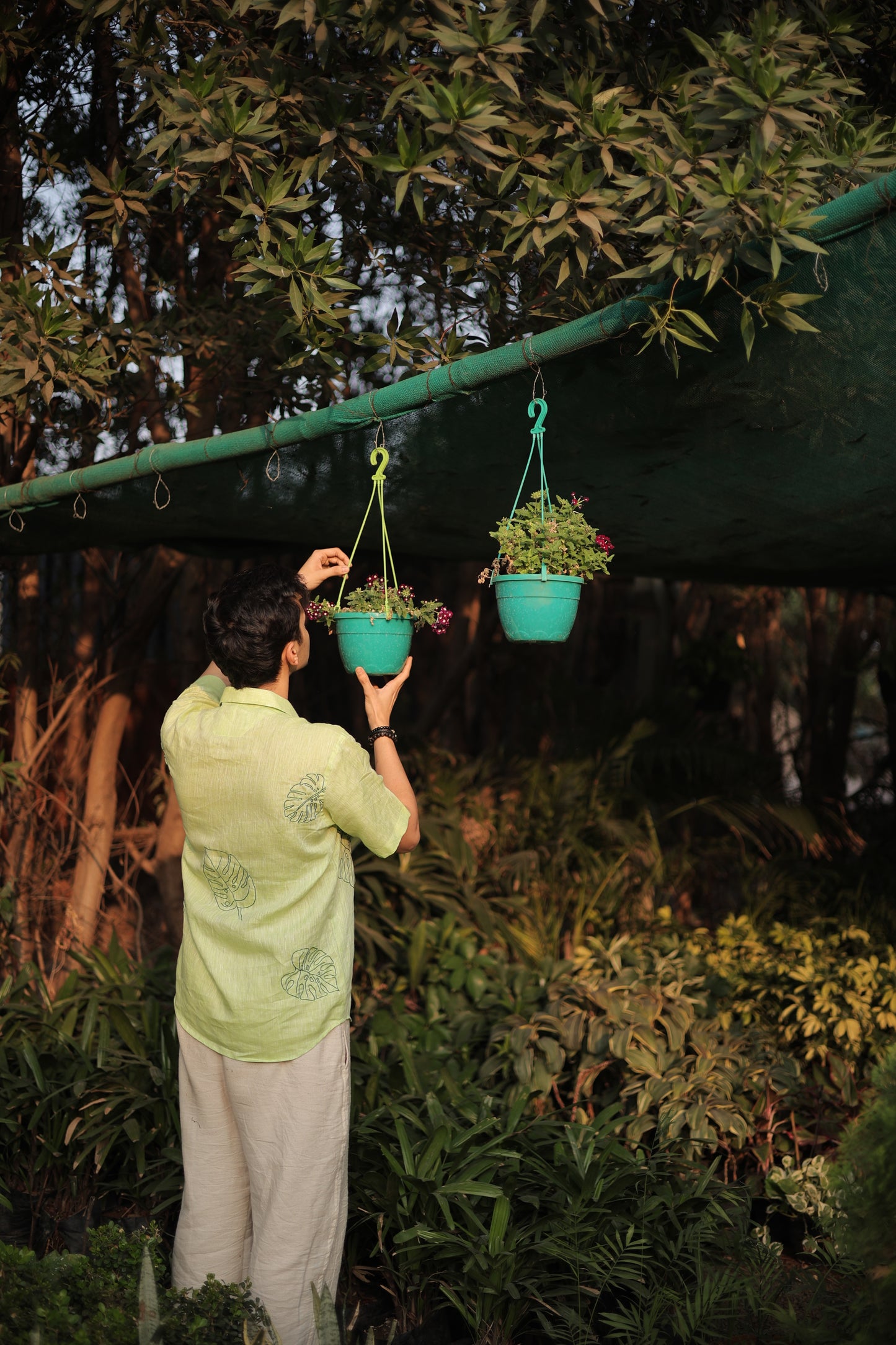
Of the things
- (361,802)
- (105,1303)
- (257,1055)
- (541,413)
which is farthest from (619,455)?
(105,1303)

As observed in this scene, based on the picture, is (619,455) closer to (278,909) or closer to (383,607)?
(383,607)

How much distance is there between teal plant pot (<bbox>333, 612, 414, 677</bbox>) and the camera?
6.61 feet

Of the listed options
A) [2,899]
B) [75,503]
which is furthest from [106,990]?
[75,503]

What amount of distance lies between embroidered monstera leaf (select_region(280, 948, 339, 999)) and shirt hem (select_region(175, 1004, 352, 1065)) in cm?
6

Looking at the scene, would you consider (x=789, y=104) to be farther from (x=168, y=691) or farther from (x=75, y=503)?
(x=168, y=691)

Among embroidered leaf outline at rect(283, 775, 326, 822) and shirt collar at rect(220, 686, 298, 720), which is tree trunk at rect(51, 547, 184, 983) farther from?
embroidered leaf outline at rect(283, 775, 326, 822)

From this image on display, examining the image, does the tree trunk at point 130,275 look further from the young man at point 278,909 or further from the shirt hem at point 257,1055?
the shirt hem at point 257,1055

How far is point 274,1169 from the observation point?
175 centimetres

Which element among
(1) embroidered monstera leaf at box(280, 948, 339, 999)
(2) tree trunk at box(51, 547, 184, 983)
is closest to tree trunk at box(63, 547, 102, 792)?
(2) tree trunk at box(51, 547, 184, 983)

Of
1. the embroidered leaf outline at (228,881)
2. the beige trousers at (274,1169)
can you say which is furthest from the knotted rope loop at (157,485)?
the beige trousers at (274,1169)

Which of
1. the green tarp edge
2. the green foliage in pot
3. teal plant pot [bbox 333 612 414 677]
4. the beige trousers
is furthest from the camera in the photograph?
teal plant pot [bbox 333 612 414 677]

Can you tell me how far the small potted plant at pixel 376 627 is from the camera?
2.02 meters

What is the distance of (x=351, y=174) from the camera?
2662mm

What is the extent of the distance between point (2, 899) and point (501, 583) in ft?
7.42
